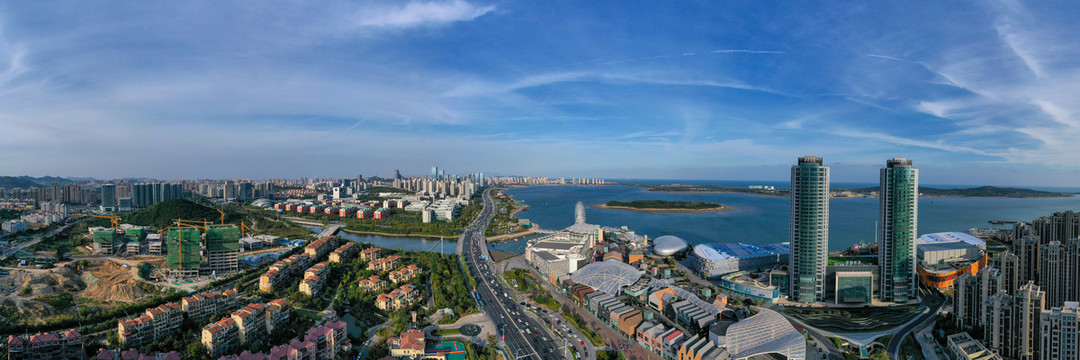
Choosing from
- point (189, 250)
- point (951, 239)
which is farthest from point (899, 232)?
point (189, 250)

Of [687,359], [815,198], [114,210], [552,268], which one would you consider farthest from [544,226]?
[114,210]

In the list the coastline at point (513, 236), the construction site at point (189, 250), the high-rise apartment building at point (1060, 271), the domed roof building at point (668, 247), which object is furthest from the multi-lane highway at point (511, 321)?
the high-rise apartment building at point (1060, 271)

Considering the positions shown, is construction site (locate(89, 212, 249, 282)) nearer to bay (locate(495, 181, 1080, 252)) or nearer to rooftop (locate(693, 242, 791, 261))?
bay (locate(495, 181, 1080, 252))

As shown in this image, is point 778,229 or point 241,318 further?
point 778,229

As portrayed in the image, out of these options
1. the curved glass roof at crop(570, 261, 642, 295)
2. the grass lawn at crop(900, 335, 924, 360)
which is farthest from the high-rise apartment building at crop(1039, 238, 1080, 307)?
the curved glass roof at crop(570, 261, 642, 295)

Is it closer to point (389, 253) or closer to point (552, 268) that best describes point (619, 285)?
point (552, 268)

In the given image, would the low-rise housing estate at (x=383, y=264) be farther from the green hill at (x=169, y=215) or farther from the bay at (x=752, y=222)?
the green hill at (x=169, y=215)
